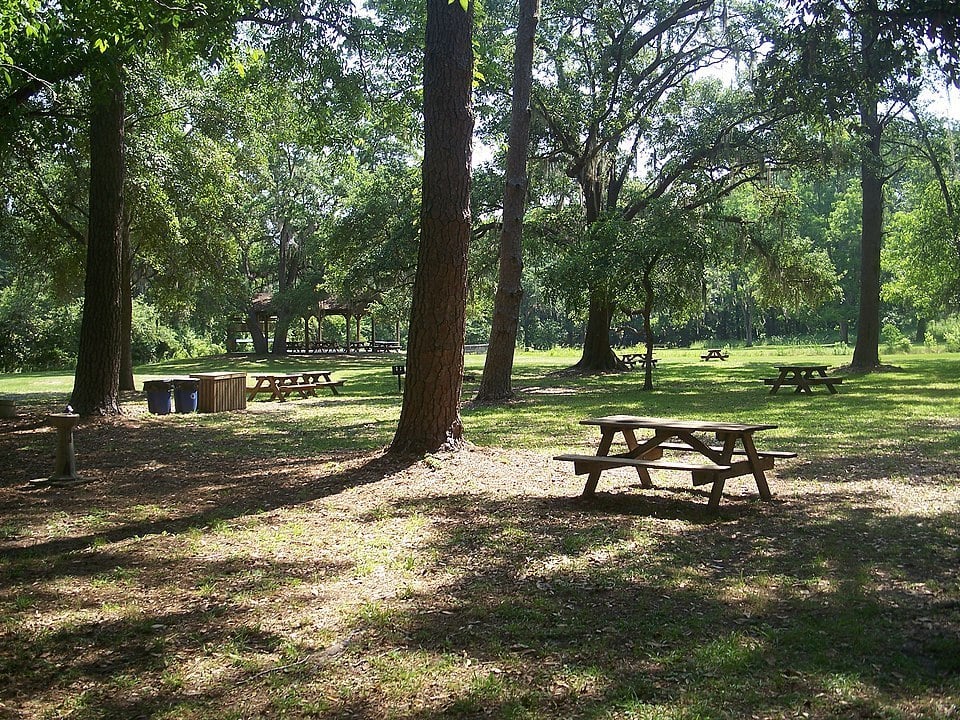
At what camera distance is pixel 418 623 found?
441 cm

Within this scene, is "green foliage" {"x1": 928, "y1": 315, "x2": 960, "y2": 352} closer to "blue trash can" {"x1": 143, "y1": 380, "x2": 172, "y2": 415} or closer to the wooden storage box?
the wooden storage box

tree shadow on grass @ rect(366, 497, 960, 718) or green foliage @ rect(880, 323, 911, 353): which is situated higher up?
green foliage @ rect(880, 323, 911, 353)

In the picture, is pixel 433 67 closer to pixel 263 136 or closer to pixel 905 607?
pixel 905 607

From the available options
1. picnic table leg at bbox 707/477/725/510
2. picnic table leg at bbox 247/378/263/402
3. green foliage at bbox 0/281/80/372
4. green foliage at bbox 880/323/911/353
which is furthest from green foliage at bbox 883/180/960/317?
green foliage at bbox 0/281/80/372

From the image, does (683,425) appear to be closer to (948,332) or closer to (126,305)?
(126,305)

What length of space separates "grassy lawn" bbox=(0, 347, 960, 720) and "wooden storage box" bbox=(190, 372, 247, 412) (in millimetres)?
5974

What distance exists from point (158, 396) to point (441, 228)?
8.61m

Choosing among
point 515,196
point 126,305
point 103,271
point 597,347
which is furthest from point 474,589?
point 597,347

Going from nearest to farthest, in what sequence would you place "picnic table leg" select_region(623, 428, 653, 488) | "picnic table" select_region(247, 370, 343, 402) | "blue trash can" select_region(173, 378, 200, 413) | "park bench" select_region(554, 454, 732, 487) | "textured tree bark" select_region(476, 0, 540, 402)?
1. "park bench" select_region(554, 454, 732, 487)
2. "picnic table leg" select_region(623, 428, 653, 488)
3. "blue trash can" select_region(173, 378, 200, 413)
4. "textured tree bark" select_region(476, 0, 540, 402)
5. "picnic table" select_region(247, 370, 343, 402)

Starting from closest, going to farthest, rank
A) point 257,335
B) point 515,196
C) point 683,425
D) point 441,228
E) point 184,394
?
point 683,425 < point 441,228 < point 184,394 < point 515,196 < point 257,335

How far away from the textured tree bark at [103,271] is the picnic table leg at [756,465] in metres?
10.1

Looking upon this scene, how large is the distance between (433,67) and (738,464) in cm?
513

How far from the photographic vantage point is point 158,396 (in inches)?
600

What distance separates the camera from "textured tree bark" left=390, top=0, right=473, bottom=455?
28.9 ft
